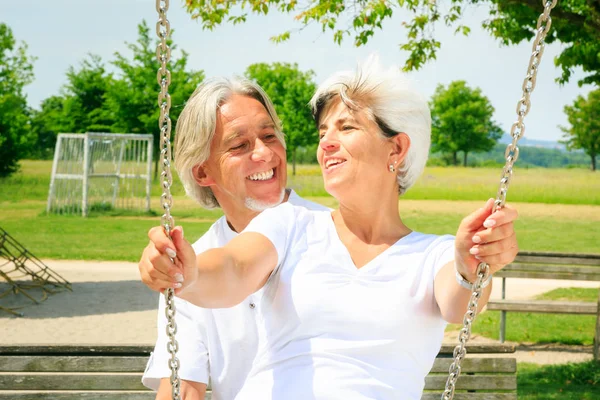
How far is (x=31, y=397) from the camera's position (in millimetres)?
3680

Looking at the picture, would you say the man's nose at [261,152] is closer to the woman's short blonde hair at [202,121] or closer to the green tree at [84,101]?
the woman's short blonde hair at [202,121]

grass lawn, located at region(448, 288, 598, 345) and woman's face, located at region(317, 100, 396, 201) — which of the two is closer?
woman's face, located at region(317, 100, 396, 201)

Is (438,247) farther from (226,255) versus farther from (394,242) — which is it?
(226,255)

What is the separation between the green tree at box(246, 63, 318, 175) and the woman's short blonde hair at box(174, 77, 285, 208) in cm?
2973

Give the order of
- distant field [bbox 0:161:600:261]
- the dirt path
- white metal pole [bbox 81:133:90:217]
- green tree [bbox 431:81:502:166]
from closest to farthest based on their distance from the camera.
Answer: the dirt path → distant field [bbox 0:161:600:261] → white metal pole [bbox 81:133:90:217] → green tree [bbox 431:81:502:166]

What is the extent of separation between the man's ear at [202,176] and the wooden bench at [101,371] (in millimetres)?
1355

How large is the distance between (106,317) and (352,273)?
790cm

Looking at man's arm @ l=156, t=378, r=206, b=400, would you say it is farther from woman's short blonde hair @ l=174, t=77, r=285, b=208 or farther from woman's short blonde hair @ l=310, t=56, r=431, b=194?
woman's short blonde hair @ l=310, t=56, r=431, b=194

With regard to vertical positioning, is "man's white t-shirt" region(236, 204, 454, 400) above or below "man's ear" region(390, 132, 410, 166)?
below

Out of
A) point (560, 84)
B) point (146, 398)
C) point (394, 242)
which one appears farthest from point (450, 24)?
point (394, 242)

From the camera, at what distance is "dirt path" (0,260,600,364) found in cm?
793

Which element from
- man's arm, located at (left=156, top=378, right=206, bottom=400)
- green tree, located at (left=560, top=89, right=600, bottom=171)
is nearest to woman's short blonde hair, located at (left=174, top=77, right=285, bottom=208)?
man's arm, located at (left=156, top=378, right=206, bottom=400)

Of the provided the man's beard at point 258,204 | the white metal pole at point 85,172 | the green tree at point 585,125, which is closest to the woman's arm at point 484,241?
the man's beard at point 258,204

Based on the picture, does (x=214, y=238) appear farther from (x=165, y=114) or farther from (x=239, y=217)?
(x=165, y=114)
